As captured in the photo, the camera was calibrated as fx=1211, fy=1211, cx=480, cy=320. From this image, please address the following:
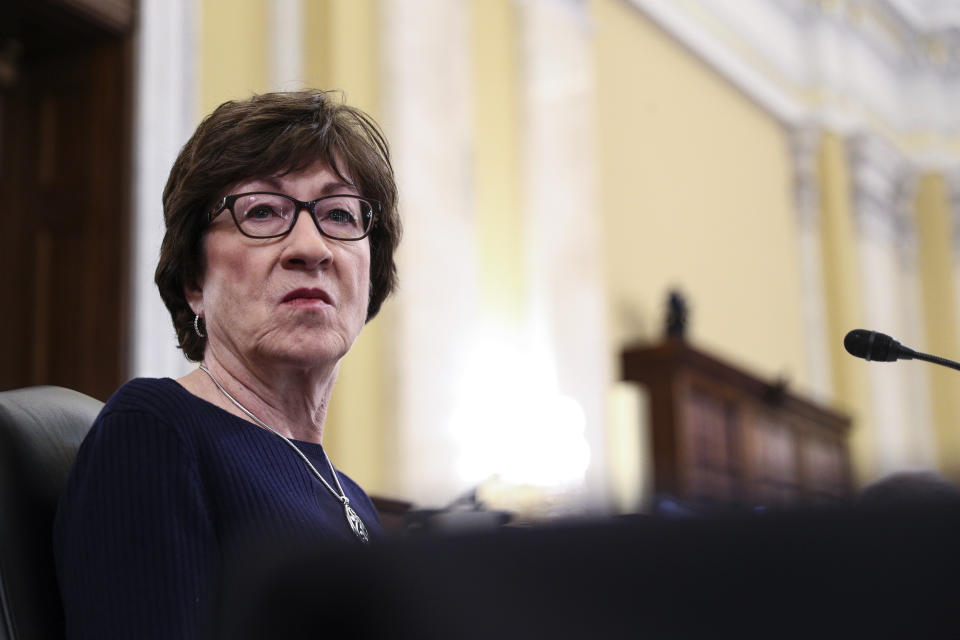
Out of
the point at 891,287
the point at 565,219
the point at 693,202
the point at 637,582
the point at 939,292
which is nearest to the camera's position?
the point at 637,582

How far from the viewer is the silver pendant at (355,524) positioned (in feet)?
4.87

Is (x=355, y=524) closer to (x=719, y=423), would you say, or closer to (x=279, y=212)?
(x=279, y=212)

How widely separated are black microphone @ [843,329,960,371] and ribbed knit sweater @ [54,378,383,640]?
1081 millimetres

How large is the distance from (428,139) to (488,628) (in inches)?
207

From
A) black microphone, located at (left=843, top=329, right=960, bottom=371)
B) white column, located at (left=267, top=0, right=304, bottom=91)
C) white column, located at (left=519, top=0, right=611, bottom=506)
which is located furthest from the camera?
white column, located at (left=519, top=0, right=611, bottom=506)

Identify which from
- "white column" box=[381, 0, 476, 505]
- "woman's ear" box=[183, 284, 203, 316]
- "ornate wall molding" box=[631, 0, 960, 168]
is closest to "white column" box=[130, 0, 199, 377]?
"white column" box=[381, 0, 476, 505]

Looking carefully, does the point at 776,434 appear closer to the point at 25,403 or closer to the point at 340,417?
the point at 340,417

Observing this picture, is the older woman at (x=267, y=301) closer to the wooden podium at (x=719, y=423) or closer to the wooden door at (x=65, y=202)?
the wooden door at (x=65, y=202)

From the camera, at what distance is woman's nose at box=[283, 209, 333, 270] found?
62.1 inches

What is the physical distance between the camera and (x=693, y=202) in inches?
334

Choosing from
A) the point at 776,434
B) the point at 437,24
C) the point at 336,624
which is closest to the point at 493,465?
the point at 437,24

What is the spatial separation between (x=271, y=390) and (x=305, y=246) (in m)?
0.20

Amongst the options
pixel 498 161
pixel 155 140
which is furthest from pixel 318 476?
pixel 498 161

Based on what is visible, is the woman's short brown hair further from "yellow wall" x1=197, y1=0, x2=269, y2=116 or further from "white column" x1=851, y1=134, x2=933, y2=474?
"white column" x1=851, y1=134, x2=933, y2=474
